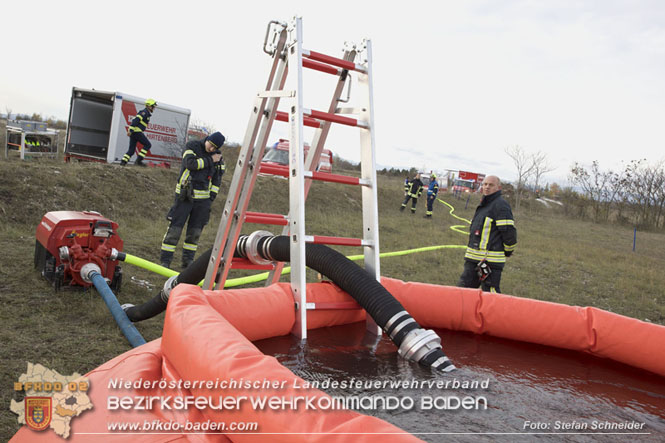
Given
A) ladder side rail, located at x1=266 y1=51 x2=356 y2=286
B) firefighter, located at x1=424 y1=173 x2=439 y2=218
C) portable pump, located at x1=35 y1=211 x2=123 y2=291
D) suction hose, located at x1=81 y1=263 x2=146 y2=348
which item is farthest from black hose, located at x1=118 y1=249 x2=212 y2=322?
firefighter, located at x1=424 y1=173 x2=439 y2=218

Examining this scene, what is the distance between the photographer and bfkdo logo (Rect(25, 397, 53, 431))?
213 cm

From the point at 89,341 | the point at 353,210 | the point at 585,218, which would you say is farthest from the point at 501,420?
the point at 585,218

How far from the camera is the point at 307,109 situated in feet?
10.4

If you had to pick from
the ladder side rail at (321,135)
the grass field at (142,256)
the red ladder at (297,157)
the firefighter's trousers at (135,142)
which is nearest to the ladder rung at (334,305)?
the red ladder at (297,157)

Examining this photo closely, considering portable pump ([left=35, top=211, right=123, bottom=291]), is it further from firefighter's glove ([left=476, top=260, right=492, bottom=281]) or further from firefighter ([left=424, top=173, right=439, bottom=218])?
firefighter ([left=424, top=173, right=439, bottom=218])

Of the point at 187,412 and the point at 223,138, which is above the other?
the point at 223,138

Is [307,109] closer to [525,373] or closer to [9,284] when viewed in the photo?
[525,373]

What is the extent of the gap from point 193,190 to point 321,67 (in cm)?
360

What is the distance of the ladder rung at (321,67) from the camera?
11.3 ft

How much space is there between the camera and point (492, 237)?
5527 millimetres

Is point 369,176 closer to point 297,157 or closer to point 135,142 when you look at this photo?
point 297,157

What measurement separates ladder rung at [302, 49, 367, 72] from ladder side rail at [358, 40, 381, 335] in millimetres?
72

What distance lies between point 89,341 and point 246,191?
1.80 metres

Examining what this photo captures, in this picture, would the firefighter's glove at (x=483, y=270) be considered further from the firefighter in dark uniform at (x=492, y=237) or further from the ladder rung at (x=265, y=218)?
the ladder rung at (x=265, y=218)
